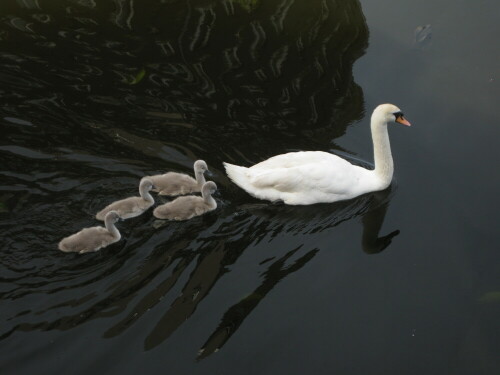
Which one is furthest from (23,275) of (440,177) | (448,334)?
(440,177)

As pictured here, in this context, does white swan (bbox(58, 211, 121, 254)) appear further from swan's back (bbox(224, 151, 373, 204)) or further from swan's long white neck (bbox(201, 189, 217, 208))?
swan's back (bbox(224, 151, 373, 204))

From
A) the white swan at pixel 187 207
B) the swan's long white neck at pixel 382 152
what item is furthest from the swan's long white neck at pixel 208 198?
the swan's long white neck at pixel 382 152

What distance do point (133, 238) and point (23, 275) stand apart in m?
1.18

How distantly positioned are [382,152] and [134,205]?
2.99m

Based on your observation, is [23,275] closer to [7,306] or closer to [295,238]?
[7,306]

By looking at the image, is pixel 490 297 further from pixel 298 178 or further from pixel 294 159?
pixel 294 159

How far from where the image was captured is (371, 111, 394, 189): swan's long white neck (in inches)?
329

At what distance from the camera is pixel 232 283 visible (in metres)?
6.79

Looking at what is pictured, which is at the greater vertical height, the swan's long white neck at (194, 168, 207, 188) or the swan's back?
the swan's back

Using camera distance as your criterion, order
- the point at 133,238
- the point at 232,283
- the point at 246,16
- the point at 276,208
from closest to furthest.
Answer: the point at 232,283
the point at 133,238
the point at 276,208
the point at 246,16

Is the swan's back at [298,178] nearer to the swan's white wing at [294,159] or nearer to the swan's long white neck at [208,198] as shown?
the swan's white wing at [294,159]

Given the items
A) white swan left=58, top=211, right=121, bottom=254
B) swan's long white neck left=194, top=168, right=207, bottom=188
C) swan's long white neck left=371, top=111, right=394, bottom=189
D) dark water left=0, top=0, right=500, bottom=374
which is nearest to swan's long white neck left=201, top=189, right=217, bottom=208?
dark water left=0, top=0, right=500, bottom=374

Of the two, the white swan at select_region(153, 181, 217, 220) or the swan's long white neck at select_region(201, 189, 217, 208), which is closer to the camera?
the white swan at select_region(153, 181, 217, 220)

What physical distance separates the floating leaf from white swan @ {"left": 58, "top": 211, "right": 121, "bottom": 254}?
3.69 metres
